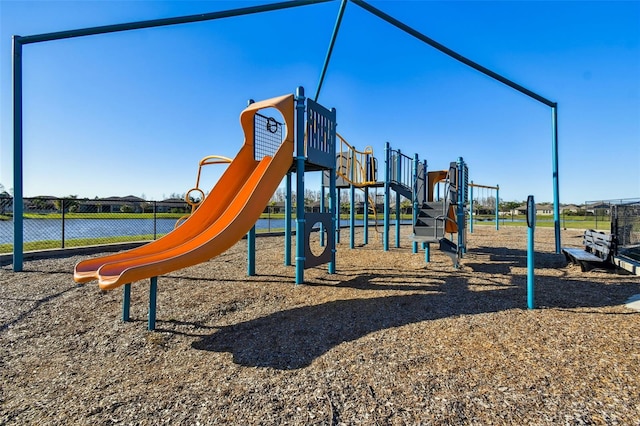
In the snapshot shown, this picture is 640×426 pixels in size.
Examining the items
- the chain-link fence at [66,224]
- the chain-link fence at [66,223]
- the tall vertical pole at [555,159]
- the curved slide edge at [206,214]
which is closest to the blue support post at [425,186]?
the tall vertical pole at [555,159]

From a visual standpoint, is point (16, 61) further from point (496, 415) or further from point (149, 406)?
point (496, 415)

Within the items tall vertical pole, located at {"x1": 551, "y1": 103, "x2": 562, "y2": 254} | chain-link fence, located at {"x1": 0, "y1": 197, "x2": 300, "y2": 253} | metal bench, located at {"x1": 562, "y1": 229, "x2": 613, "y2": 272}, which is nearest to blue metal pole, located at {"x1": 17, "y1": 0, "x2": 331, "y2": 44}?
chain-link fence, located at {"x1": 0, "y1": 197, "x2": 300, "y2": 253}

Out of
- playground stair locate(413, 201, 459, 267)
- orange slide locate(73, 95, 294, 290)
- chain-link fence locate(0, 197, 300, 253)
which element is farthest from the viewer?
chain-link fence locate(0, 197, 300, 253)

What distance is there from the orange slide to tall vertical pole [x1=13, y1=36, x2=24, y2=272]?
421 cm

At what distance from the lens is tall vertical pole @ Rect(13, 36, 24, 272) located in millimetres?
6918

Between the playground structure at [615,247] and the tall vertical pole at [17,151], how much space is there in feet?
38.1

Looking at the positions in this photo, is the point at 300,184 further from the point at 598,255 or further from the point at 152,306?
the point at 598,255

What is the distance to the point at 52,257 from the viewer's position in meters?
8.77

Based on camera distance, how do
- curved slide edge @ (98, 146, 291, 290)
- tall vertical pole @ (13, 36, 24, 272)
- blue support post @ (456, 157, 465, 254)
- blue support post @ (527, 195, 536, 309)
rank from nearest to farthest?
1. curved slide edge @ (98, 146, 291, 290)
2. blue support post @ (527, 195, 536, 309)
3. tall vertical pole @ (13, 36, 24, 272)
4. blue support post @ (456, 157, 465, 254)

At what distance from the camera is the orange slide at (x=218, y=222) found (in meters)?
3.72

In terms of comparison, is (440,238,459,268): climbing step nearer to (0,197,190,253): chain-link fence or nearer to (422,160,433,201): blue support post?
(422,160,433,201): blue support post

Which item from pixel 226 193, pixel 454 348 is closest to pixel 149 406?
pixel 454 348

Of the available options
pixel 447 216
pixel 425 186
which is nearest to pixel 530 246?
pixel 447 216

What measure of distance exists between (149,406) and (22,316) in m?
3.20
